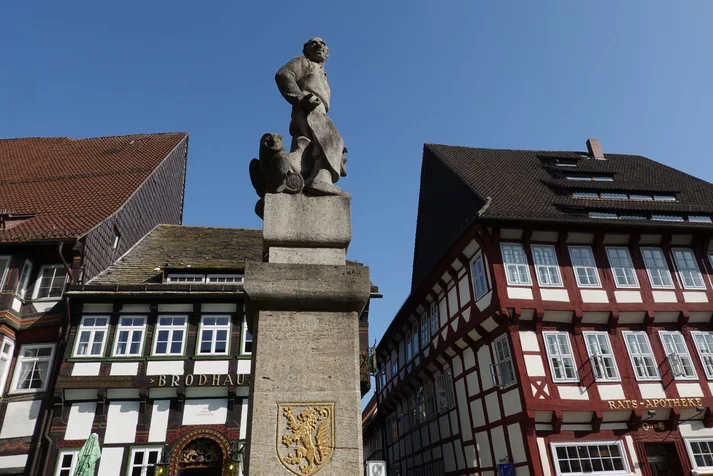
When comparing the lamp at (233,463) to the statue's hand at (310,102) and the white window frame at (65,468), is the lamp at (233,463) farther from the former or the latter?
the statue's hand at (310,102)

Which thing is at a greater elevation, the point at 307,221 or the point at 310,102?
the point at 310,102

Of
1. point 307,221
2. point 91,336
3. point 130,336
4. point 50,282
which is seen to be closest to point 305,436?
point 307,221

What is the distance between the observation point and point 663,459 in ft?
48.4

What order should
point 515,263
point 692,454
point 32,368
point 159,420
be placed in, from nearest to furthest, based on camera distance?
point 692,454 → point 159,420 → point 32,368 → point 515,263

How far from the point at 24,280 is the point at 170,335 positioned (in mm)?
5251

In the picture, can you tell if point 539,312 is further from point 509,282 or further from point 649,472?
point 649,472

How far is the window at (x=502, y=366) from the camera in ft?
49.8

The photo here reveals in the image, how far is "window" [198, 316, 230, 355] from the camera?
16.9 meters

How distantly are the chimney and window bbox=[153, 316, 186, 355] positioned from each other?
823 inches

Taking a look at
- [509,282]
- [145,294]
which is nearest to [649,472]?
[509,282]

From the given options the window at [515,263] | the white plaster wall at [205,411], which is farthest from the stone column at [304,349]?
the white plaster wall at [205,411]

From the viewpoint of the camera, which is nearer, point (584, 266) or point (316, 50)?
point (316, 50)

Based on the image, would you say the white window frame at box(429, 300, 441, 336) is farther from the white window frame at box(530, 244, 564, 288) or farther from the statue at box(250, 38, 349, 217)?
the statue at box(250, 38, 349, 217)

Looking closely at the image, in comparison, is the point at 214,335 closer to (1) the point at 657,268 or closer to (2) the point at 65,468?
(2) the point at 65,468
